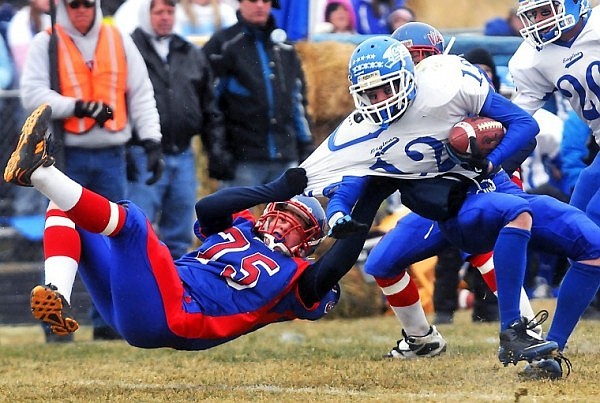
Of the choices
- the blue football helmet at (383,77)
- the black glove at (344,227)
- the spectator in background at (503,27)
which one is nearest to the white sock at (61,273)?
the black glove at (344,227)

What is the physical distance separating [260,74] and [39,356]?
98.5 inches

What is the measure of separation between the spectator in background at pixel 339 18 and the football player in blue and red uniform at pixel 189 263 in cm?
475

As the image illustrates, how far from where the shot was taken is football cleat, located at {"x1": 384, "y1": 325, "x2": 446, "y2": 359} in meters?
6.69

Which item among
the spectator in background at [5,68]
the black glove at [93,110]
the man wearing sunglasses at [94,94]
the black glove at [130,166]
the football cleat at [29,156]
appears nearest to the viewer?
the football cleat at [29,156]

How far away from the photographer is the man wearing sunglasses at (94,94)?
7914mm

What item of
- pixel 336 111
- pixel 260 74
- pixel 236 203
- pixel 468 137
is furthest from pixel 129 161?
pixel 468 137

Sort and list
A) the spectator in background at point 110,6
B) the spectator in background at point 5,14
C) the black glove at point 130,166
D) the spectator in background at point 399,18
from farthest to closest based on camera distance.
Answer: the spectator in background at point 399,18, the spectator in background at point 110,6, the spectator in background at point 5,14, the black glove at point 130,166

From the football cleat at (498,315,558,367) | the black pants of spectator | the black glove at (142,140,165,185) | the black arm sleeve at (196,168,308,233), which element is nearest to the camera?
the football cleat at (498,315,558,367)

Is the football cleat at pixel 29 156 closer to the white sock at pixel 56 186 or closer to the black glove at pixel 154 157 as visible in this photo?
the white sock at pixel 56 186

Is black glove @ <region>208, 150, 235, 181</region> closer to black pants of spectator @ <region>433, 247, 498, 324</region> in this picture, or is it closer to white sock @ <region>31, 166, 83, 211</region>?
black pants of spectator @ <region>433, 247, 498, 324</region>

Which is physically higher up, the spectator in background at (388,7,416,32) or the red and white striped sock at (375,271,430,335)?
the spectator in background at (388,7,416,32)

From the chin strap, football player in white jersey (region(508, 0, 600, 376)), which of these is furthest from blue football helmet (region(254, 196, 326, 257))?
football player in white jersey (region(508, 0, 600, 376))

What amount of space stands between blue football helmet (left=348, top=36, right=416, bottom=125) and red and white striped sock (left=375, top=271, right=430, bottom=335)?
1134 mm

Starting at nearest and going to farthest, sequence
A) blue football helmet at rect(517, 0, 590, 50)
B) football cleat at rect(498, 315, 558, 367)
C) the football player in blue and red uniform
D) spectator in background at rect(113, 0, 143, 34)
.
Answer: the football player in blue and red uniform, football cleat at rect(498, 315, 558, 367), blue football helmet at rect(517, 0, 590, 50), spectator in background at rect(113, 0, 143, 34)
